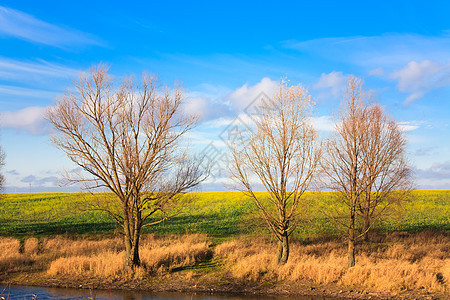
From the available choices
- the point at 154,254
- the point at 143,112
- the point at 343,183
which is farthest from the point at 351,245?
the point at 143,112

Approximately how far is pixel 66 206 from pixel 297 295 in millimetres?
47197

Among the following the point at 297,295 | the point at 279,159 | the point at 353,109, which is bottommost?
the point at 297,295

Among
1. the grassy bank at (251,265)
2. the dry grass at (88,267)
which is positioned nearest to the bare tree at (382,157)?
the grassy bank at (251,265)

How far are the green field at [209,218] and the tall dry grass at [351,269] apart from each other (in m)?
2.32

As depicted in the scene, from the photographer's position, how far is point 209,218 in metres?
44.0

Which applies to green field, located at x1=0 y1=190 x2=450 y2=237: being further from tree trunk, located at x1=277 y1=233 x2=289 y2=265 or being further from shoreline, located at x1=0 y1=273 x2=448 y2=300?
shoreline, located at x1=0 y1=273 x2=448 y2=300

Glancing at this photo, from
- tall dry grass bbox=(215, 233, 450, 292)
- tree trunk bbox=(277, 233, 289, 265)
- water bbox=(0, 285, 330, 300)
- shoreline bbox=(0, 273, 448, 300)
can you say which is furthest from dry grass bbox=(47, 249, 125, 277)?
tree trunk bbox=(277, 233, 289, 265)

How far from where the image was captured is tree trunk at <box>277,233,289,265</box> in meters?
19.7

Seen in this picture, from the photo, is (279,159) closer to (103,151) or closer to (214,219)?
(103,151)

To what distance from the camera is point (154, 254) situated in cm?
2155

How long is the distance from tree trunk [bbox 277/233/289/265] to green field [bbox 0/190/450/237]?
1374mm

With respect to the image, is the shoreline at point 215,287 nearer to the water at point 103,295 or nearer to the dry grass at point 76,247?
the water at point 103,295

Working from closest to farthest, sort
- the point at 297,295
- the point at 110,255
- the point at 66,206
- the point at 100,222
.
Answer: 1. the point at 297,295
2. the point at 110,255
3. the point at 100,222
4. the point at 66,206

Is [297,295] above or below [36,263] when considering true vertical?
below
